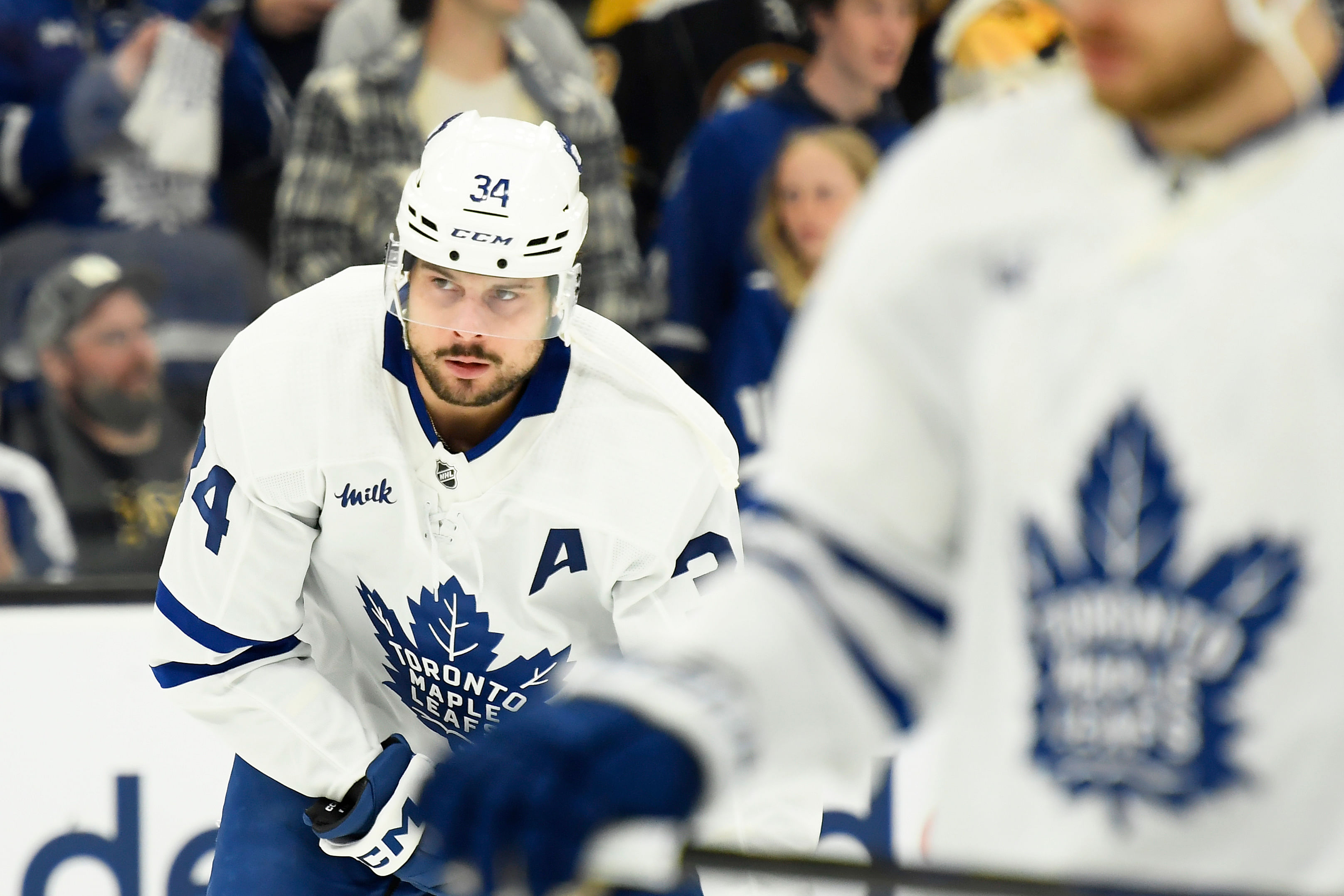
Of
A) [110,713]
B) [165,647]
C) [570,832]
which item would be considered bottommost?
[110,713]

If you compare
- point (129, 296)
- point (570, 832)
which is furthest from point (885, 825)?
point (570, 832)

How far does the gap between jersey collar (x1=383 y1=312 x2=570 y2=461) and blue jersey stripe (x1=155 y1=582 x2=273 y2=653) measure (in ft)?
1.16

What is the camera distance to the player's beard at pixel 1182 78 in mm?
777

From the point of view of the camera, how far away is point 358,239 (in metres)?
3.12

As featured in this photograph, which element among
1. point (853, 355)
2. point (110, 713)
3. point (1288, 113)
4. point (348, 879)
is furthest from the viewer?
point (110, 713)

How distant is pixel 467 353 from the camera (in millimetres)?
1951

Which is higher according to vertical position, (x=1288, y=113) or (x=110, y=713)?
(x=1288, y=113)

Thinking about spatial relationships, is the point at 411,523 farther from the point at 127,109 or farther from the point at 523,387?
the point at 127,109

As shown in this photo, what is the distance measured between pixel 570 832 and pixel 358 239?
8.01 feet

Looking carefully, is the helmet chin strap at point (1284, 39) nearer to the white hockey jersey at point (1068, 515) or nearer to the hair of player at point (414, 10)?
the white hockey jersey at point (1068, 515)

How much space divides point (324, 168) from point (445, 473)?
1291mm

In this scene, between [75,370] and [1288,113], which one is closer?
[1288,113]

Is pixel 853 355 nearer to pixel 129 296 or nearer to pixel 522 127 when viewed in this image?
pixel 522 127

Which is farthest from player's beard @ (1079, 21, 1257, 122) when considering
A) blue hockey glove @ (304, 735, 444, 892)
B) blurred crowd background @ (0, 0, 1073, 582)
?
blurred crowd background @ (0, 0, 1073, 582)
